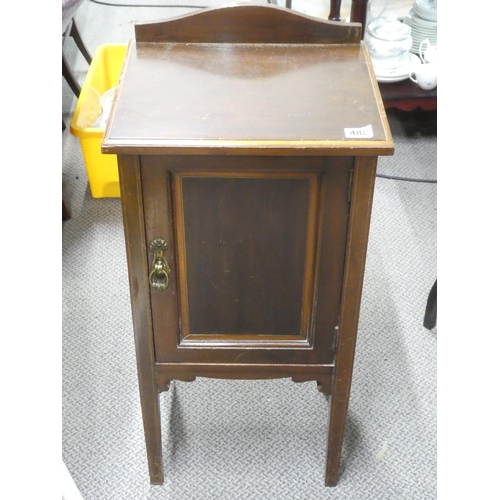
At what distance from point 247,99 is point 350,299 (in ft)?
1.01

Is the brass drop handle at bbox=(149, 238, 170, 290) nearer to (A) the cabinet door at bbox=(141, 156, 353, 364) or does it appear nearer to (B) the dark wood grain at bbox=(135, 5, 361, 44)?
(A) the cabinet door at bbox=(141, 156, 353, 364)

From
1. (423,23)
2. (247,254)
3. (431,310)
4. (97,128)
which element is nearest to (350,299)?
(247,254)

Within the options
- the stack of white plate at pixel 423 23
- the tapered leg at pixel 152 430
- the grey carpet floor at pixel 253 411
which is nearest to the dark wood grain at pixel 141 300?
the tapered leg at pixel 152 430

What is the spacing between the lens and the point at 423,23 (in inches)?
80.4

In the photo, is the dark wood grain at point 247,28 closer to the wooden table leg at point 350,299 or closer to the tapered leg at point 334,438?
the wooden table leg at point 350,299

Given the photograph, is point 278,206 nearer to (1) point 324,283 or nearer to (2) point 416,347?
(1) point 324,283

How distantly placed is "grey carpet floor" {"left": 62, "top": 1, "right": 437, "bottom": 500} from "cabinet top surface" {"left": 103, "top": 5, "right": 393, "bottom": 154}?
681 millimetres

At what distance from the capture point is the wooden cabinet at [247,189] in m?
0.81

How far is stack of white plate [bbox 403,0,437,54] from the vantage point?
202 cm

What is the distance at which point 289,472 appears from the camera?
1219mm

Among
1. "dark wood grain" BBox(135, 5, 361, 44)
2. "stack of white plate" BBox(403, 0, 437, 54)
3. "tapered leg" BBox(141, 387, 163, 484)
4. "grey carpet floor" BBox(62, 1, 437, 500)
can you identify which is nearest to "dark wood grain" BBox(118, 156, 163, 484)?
"tapered leg" BBox(141, 387, 163, 484)

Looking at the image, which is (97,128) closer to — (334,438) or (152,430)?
(152,430)

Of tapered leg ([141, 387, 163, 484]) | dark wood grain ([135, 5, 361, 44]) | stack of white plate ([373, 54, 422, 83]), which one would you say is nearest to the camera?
dark wood grain ([135, 5, 361, 44])

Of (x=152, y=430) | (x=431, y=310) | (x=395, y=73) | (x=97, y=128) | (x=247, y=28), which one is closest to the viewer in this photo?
(x=247, y=28)
